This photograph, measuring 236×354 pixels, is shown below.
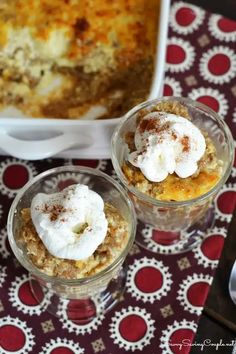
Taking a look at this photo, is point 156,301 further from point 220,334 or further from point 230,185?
point 230,185

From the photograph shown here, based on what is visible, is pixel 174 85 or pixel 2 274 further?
pixel 174 85

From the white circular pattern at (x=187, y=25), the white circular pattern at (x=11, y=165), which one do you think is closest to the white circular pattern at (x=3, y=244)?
the white circular pattern at (x=11, y=165)

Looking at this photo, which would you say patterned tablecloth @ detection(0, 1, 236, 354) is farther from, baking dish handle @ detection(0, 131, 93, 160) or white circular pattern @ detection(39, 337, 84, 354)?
baking dish handle @ detection(0, 131, 93, 160)

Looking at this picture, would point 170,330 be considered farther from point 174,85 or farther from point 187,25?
point 187,25

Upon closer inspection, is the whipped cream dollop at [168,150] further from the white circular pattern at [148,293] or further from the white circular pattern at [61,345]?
the white circular pattern at [61,345]

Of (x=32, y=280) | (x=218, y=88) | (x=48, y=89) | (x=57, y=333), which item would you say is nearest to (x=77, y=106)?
(x=48, y=89)

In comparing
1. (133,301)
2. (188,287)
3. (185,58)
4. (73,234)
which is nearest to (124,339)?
(133,301)
